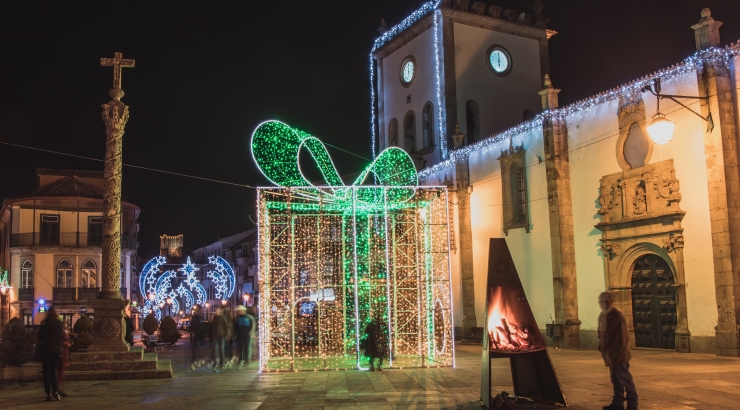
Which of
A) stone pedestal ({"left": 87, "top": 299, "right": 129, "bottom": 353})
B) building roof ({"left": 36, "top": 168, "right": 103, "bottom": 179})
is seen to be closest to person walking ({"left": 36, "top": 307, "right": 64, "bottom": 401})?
stone pedestal ({"left": 87, "top": 299, "right": 129, "bottom": 353})

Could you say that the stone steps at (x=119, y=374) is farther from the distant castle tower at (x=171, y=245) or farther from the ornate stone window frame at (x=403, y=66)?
the distant castle tower at (x=171, y=245)

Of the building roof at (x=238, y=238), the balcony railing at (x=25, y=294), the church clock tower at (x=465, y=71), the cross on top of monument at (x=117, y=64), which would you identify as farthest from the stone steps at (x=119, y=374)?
the building roof at (x=238, y=238)

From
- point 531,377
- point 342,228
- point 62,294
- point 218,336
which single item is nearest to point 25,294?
point 62,294

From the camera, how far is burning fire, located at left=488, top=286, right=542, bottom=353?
34.0 feet

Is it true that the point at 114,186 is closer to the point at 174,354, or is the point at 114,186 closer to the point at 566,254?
the point at 174,354

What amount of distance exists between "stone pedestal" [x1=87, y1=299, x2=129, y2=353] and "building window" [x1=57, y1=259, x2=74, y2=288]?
3258cm

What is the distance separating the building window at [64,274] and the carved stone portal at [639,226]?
36.4 metres

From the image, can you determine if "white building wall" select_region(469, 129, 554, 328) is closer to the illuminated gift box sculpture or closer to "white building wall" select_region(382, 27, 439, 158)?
the illuminated gift box sculpture

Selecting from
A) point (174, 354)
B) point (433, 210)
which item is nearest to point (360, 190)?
point (433, 210)

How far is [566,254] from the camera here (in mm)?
22938

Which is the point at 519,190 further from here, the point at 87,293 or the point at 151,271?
the point at 87,293

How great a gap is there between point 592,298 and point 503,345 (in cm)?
1286

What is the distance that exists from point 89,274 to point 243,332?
31.4 meters

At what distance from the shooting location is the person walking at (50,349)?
12.7 m
